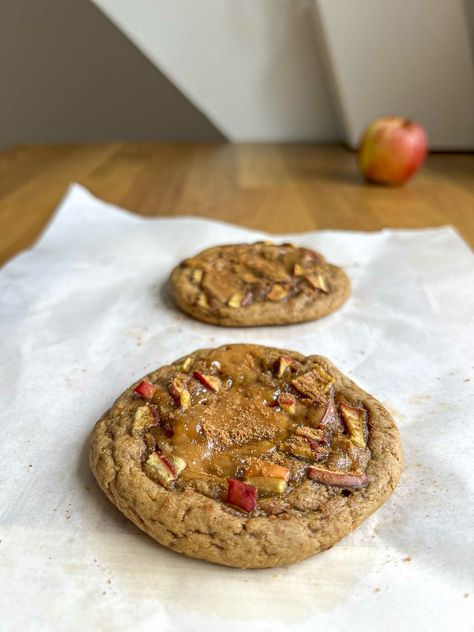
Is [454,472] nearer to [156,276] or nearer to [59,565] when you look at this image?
[59,565]

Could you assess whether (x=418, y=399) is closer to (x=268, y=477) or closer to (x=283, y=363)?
(x=283, y=363)

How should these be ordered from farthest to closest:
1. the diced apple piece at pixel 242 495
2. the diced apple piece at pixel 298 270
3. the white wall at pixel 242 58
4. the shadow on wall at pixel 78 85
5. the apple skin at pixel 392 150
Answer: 1. the shadow on wall at pixel 78 85
2. the white wall at pixel 242 58
3. the apple skin at pixel 392 150
4. the diced apple piece at pixel 298 270
5. the diced apple piece at pixel 242 495

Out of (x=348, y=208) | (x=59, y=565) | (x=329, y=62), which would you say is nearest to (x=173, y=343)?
(x=59, y=565)

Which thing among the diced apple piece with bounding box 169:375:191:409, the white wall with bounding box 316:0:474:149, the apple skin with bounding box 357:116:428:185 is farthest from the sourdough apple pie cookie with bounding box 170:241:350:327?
the white wall with bounding box 316:0:474:149

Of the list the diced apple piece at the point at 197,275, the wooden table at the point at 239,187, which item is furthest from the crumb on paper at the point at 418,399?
the wooden table at the point at 239,187

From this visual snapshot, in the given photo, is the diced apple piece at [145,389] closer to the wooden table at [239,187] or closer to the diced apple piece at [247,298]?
the diced apple piece at [247,298]

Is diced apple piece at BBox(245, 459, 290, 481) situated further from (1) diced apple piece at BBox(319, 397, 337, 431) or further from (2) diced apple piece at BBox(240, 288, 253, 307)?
(2) diced apple piece at BBox(240, 288, 253, 307)
